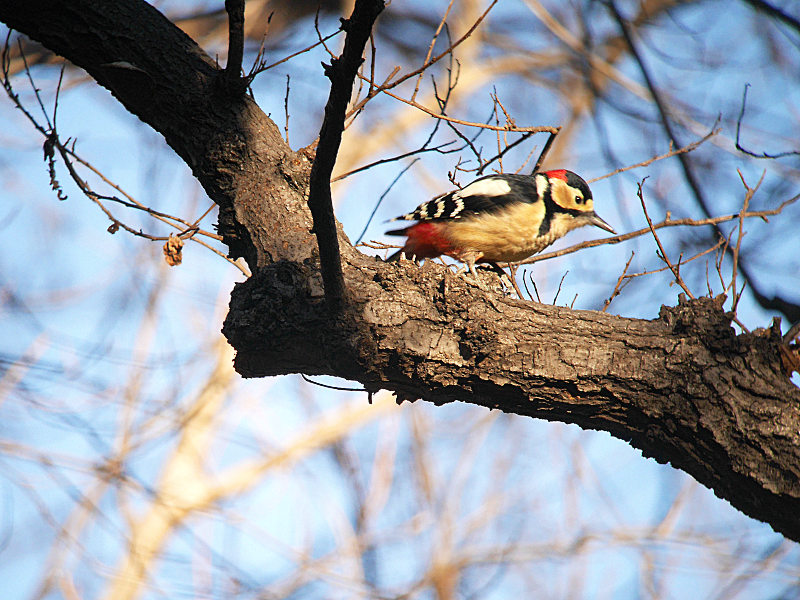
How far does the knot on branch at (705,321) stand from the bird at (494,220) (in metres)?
1.11

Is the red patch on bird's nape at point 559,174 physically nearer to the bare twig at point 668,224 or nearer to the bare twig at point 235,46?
the bare twig at point 668,224

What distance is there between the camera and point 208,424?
7.75 meters

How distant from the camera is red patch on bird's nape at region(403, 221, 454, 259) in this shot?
3.70 m

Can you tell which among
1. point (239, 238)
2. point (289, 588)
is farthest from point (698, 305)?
point (289, 588)

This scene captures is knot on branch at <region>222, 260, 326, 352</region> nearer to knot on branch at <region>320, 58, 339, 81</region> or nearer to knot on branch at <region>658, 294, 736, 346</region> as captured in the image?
knot on branch at <region>320, 58, 339, 81</region>

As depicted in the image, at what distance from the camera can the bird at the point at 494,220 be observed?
142 inches

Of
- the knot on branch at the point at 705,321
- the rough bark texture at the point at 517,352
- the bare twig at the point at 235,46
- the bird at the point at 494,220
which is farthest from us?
the bird at the point at 494,220

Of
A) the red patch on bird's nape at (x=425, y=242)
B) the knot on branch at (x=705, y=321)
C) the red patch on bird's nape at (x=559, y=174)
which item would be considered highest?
the red patch on bird's nape at (x=559, y=174)

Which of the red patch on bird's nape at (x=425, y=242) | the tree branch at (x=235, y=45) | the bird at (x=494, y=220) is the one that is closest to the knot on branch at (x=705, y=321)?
the bird at (x=494, y=220)

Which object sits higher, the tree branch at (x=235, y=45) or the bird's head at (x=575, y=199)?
the bird's head at (x=575, y=199)

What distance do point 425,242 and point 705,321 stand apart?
65.3 inches

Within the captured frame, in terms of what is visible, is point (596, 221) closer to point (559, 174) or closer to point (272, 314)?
point (559, 174)

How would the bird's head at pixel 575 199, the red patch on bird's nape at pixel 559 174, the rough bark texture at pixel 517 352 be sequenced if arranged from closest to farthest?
the rough bark texture at pixel 517 352
the bird's head at pixel 575 199
the red patch on bird's nape at pixel 559 174

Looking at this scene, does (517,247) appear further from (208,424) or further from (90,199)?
(208,424)
